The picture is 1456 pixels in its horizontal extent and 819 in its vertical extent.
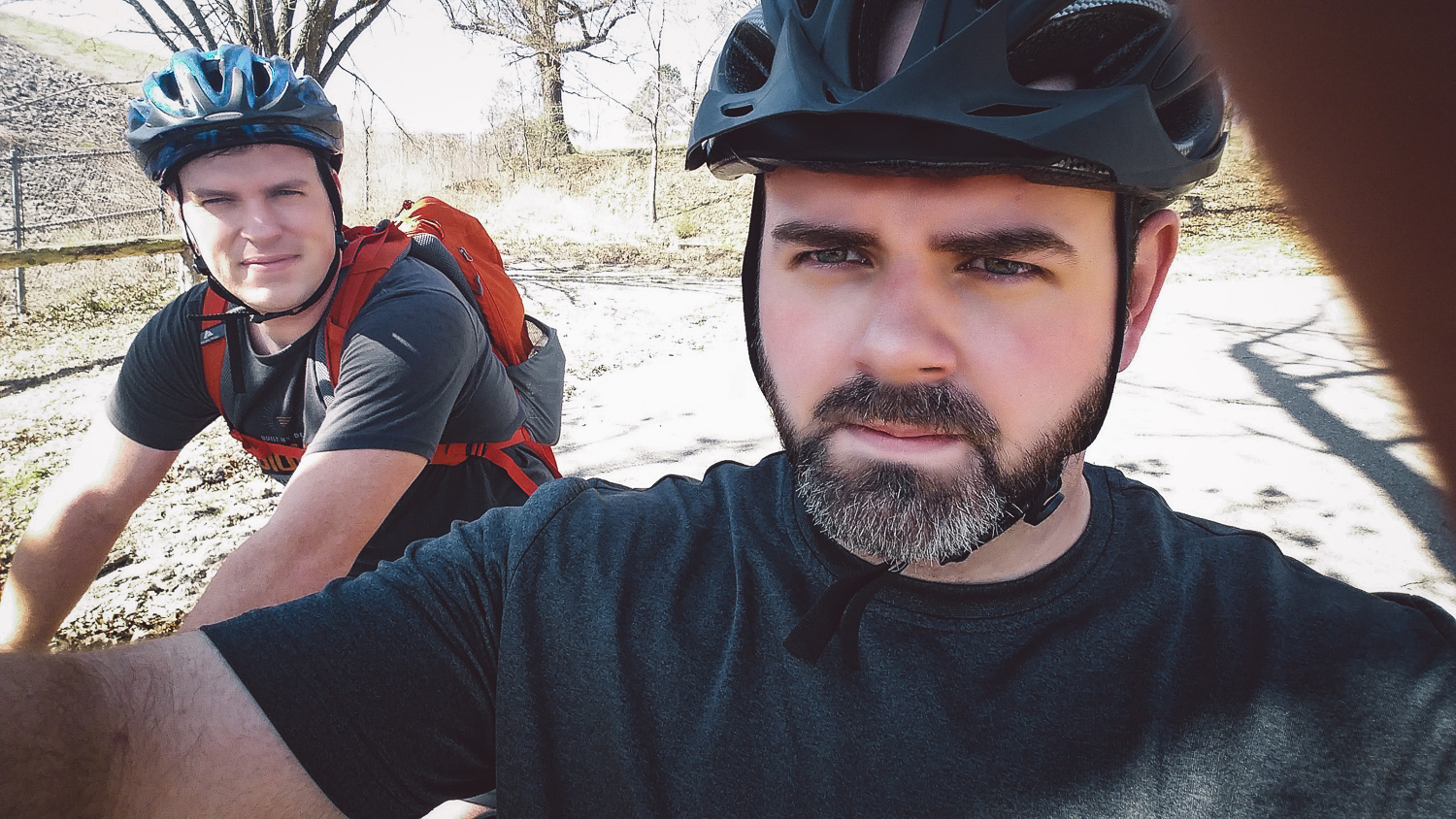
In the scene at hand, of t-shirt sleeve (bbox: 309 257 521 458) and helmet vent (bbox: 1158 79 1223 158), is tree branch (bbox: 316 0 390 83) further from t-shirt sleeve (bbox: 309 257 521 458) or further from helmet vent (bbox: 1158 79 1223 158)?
helmet vent (bbox: 1158 79 1223 158)

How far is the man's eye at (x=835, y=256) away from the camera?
4.46 ft

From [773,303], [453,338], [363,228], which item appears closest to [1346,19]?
[773,303]

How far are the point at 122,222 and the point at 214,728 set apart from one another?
1569 centimetres

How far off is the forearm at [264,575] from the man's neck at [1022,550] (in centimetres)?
142

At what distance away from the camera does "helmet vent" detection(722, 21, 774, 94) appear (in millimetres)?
1709

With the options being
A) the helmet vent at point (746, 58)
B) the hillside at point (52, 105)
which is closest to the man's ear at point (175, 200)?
the helmet vent at point (746, 58)

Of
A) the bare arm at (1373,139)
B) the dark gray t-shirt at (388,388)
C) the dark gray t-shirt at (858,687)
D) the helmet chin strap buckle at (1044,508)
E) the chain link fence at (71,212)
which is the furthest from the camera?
the chain link fence at (71,212)

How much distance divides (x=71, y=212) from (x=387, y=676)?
57.2ft

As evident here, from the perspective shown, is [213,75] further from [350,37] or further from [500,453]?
[350,37]

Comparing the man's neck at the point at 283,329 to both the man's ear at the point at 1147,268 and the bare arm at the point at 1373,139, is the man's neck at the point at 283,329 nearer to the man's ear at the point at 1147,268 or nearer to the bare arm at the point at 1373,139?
the man's ear at the point at 1147,268

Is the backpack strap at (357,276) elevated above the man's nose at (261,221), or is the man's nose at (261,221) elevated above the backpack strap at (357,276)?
the man's nose at (261,221)

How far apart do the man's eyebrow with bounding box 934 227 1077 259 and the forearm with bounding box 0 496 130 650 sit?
2.53 meters

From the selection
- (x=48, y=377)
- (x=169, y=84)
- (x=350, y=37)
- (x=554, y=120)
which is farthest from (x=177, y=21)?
(x=554, y=120)

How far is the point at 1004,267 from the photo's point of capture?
1307 mm
